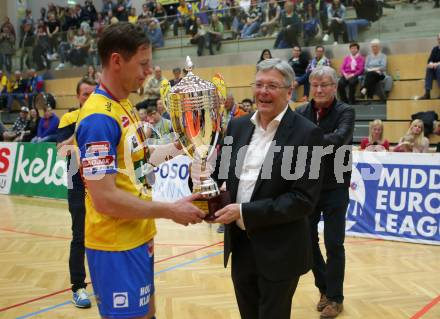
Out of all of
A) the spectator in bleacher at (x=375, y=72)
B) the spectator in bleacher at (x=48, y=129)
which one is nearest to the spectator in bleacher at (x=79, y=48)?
the spectator in bleacher at (x=48, y=129)

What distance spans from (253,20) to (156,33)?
125 inches

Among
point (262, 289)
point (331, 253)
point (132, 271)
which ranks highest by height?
point (132, 271)

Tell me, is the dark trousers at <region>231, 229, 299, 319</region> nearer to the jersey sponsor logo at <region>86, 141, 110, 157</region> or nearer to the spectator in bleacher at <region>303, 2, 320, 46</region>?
the jersey sponsor logo at <region>86, 141, 110, 157</region>

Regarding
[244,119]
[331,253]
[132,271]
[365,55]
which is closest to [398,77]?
[365,55]

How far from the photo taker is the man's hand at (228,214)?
2412 mm

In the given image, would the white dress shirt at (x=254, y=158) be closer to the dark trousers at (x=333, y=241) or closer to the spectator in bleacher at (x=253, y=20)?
Answer: the dark trousers at (x=333, y=241)

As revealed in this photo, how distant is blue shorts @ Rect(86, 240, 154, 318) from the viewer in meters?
2.23

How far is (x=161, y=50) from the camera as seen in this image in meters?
14.7

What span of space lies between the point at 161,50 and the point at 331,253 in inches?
454

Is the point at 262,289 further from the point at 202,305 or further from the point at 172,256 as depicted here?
the point at 172,256

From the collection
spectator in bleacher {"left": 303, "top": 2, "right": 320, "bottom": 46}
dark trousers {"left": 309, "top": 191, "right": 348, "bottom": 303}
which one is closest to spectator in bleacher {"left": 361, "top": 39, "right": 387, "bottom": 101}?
spectator in bleacher {"left": 303, "top": 2, "right": 320, "bottom": 46}

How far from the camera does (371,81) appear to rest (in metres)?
10.6

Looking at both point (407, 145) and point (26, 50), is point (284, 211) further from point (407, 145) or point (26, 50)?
point (26, 50)

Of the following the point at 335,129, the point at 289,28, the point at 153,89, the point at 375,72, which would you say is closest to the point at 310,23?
the point at 289,28
